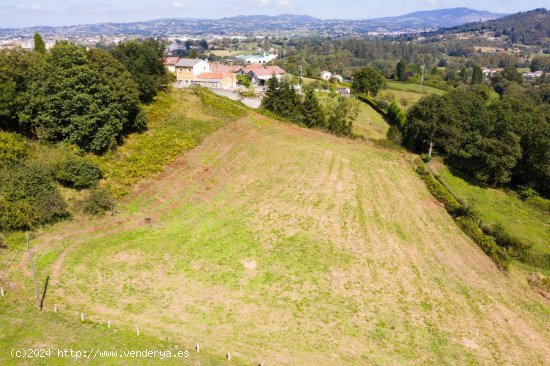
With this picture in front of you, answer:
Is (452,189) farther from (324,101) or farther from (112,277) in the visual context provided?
(324,101)

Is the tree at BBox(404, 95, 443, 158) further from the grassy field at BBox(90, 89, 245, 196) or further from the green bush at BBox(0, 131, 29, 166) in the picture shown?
the green bush at BBox(0, 131, 29, 166)

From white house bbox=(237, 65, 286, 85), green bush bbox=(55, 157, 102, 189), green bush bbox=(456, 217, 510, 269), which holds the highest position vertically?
white house bbox=(237, 65, 286, 85)

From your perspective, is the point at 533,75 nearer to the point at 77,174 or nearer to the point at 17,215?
the point at 77,174

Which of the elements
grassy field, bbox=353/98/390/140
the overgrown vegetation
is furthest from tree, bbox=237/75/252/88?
the overgrown vegetation

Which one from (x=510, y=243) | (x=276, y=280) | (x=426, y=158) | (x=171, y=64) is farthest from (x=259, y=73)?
(x=276, y=280)

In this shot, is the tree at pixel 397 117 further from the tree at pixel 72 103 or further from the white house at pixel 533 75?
the white house at pixel 533 75
